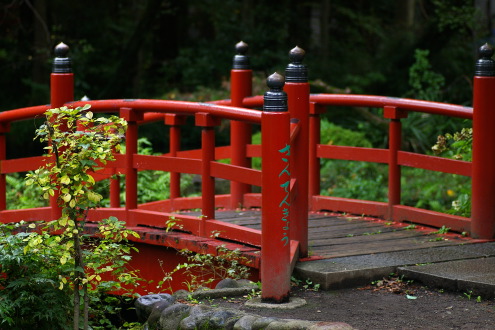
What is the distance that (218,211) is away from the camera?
7.93 meters

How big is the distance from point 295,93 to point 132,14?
541 inches

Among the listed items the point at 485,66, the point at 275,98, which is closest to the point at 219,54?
the point at 485,66

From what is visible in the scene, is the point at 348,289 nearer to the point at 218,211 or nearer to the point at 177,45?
the point at 218,211

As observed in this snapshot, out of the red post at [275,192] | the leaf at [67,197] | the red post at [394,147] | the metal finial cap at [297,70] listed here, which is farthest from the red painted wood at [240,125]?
the leaf at [67,197]

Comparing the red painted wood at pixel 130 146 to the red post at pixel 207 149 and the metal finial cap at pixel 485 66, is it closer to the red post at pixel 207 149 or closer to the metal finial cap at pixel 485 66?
the red post at pixel 207 149

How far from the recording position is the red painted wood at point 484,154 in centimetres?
656

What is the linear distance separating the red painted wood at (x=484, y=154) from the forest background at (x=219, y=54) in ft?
19.8

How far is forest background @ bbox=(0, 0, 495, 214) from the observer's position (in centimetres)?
1498

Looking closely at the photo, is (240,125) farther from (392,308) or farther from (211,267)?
(392,308)

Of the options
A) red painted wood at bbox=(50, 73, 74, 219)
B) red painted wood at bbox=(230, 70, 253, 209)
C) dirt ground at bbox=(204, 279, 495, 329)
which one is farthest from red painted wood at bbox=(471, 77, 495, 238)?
red painted wood at bbox=(50, 73, 74, 219)

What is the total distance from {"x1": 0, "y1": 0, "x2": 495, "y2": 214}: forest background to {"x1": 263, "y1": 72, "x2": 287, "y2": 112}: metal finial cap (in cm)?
763

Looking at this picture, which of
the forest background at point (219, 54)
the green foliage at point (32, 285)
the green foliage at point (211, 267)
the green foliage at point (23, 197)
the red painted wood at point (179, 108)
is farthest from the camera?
the forest background at point (219, 54)

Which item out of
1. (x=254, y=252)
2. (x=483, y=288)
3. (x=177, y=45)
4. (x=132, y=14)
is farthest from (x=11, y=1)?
(x=483, y=288)

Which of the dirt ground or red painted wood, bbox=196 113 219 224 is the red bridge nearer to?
red painted wood, bbox=196 113 219 224
